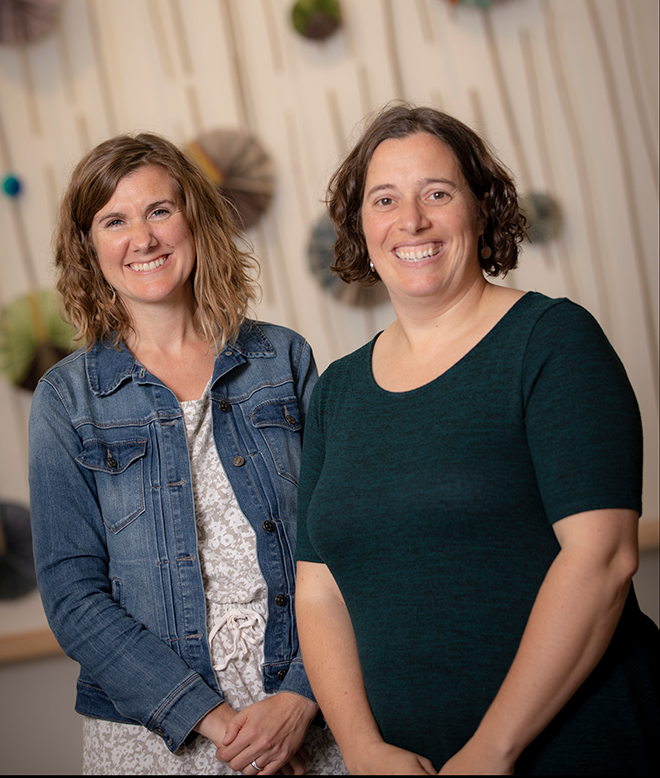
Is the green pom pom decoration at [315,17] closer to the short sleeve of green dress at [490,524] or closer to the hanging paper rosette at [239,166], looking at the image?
the hanging paper rosette at [239,166]

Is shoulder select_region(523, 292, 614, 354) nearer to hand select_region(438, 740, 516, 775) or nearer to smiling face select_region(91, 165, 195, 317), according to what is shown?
hand select_region(438, 740, 516, 775)

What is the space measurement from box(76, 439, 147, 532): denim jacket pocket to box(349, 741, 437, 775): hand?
0.58 meters

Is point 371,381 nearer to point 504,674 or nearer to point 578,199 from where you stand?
point 504,674

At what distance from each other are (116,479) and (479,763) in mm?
794

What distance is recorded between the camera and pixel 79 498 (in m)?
1.36

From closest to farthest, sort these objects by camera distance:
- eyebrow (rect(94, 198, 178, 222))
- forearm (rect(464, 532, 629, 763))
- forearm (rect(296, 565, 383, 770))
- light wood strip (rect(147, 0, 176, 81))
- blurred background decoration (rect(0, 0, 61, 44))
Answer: forearm (rect(464, 532, 629, 763)) → forearm (rect(296, 565, 383, 770)) → eyebrow (rect(94, 198, 178, 222)) → blurred background decoration (rect(0, 0, 61, 44)) → light wood strip (rect(147, 0, 176, 81))

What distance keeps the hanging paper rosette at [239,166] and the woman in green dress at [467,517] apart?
48.6 inches

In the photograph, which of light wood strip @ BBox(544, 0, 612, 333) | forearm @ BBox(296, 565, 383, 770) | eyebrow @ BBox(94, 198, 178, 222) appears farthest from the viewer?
light wood strip @ BBox(544, 0, 612, 333)

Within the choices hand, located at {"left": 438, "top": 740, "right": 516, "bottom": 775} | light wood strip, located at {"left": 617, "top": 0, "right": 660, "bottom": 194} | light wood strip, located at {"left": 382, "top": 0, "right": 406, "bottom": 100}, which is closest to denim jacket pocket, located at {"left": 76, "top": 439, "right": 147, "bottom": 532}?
hand, located at {"left": 438, "top": 740, "right": 516, "bottom": 775}

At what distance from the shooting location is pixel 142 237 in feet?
4.65

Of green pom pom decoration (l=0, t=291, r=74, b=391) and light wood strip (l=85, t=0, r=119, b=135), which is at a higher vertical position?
light wood strip (l=85, t=0, r=119, b=135)

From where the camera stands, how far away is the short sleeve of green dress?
973 millimetres

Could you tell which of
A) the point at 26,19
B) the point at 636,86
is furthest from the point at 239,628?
the point at 636,86

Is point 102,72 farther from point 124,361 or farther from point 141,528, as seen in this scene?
point 141,528
